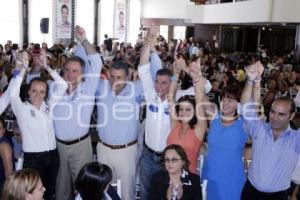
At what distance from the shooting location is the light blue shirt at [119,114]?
3730mm

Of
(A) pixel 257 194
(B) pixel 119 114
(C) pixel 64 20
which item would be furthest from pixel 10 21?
(A) pixel 257 194

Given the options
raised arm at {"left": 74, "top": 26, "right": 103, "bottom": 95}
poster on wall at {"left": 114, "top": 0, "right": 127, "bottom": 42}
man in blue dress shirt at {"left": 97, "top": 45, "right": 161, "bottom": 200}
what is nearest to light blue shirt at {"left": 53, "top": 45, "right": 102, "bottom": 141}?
raised arm at {"left": 74, "top": 26, "right": 103, "bottom": 95}

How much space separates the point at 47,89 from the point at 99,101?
0.49m

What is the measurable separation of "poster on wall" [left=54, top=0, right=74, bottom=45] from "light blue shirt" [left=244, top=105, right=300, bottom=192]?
14.3 metres

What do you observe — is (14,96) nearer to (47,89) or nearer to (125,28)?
(47,89)

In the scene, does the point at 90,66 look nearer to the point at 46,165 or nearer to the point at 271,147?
the point at 46,165

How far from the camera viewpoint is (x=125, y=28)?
2094cm

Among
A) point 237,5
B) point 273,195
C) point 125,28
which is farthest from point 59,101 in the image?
point 125,28

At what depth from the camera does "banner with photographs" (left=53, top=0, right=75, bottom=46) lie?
16297 mm

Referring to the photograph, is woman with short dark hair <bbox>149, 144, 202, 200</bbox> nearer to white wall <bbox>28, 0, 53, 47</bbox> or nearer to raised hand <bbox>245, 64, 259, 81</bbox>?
raised hand <bbox>245, 64, 259, 81</bbox>

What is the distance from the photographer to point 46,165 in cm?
353

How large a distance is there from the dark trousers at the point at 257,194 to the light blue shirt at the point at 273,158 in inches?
1.5

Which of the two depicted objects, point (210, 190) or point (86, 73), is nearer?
point (210, 190)

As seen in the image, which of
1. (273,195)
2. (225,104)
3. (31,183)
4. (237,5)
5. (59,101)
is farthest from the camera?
(237,5)
